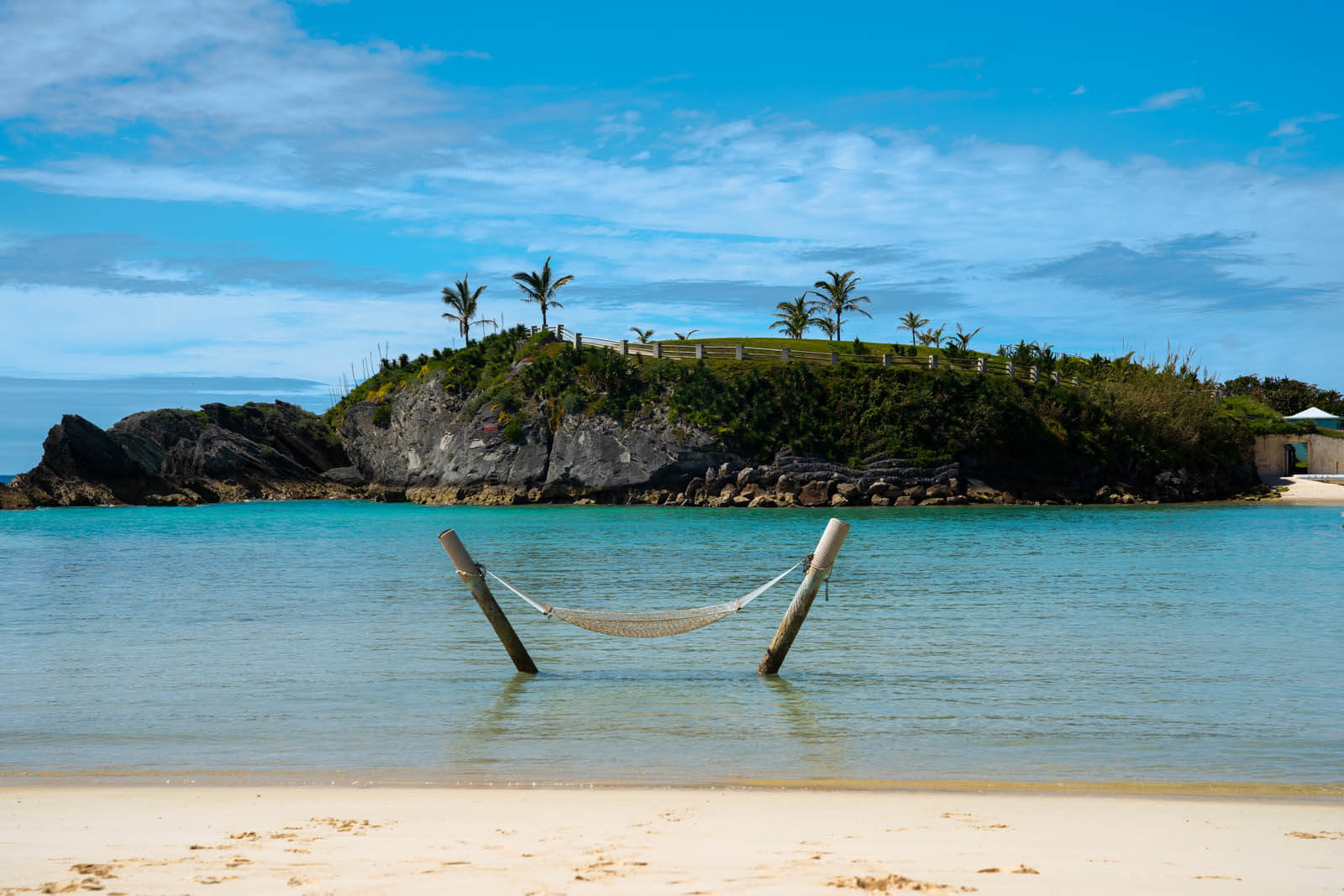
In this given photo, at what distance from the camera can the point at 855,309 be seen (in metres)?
87.1

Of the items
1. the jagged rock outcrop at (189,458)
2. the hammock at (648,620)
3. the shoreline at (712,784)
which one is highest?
the jagged rock outcrop at (189,458)

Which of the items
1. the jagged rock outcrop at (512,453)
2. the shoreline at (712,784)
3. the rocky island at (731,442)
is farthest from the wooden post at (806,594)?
the jagged rock outcrop at (512,453)

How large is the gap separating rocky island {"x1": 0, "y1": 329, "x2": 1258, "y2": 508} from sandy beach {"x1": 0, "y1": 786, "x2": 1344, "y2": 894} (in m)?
50.8

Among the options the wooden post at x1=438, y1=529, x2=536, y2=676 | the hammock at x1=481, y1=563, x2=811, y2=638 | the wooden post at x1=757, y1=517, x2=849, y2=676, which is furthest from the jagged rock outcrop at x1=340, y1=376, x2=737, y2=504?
the hammock at x1=481, y1=563, x2=811, y2=638

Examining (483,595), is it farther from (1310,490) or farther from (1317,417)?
(1317,417)

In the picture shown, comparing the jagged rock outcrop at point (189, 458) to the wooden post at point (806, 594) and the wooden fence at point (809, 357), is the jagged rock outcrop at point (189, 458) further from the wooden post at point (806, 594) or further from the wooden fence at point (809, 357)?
the wooden post at point (806, 594)

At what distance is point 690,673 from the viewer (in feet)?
42.1

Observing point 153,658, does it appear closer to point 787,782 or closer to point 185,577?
point 787,782

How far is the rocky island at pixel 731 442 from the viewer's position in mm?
60719

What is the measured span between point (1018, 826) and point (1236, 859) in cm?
123

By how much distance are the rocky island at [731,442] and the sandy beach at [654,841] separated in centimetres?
5083

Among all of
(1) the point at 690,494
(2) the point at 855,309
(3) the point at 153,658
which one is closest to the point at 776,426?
(1) the point at 690,494

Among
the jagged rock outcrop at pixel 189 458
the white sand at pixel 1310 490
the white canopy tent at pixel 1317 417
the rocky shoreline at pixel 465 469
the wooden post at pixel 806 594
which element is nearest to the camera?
the wooden post at pixel 806 594

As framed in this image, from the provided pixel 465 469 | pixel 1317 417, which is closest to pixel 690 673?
pixel 465 469
